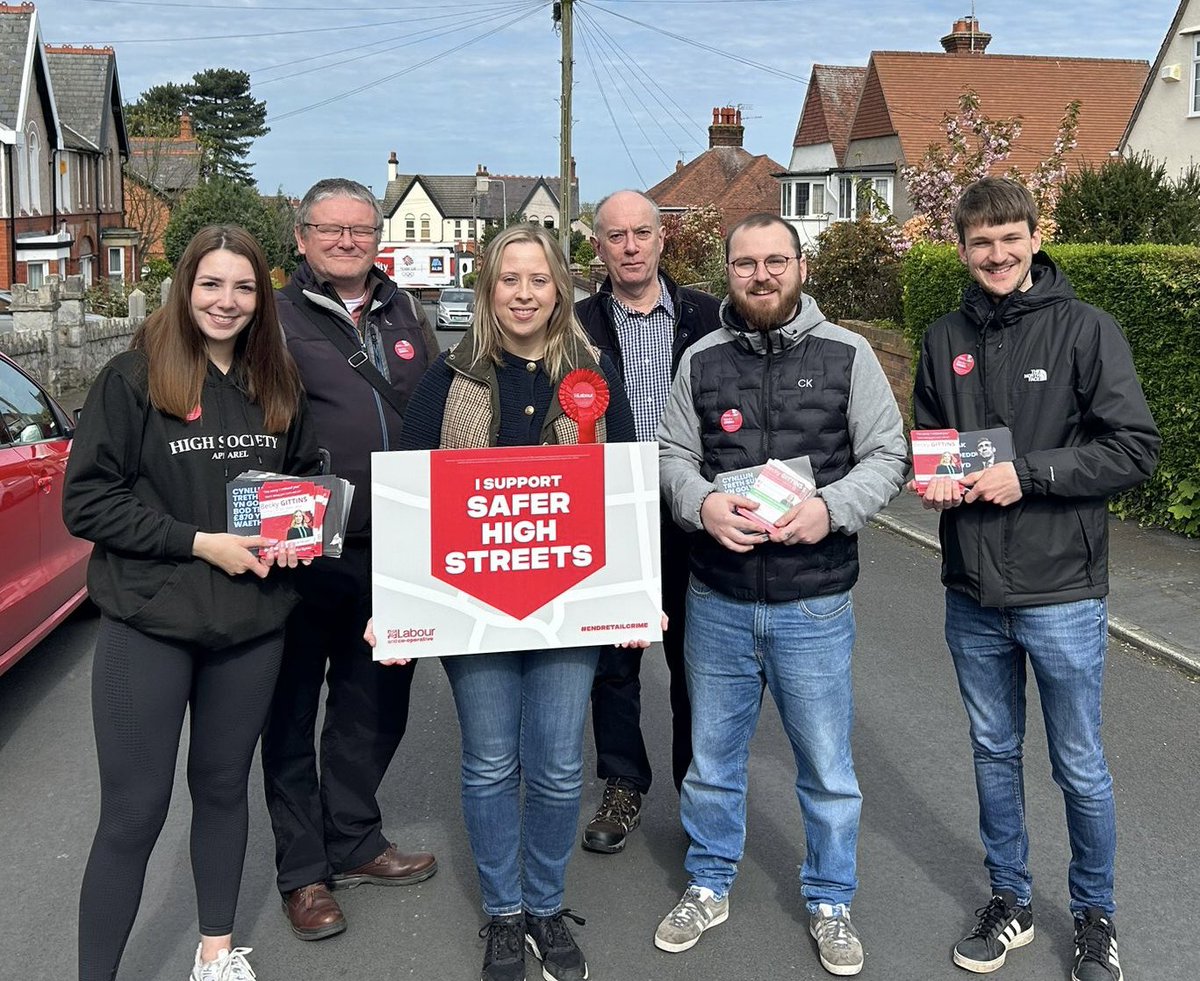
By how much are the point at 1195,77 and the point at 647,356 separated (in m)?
28.1

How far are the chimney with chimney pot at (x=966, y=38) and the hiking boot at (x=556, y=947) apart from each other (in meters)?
48.1

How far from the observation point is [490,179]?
114062 mm

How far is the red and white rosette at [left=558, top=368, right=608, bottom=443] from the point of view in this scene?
3.57 meters

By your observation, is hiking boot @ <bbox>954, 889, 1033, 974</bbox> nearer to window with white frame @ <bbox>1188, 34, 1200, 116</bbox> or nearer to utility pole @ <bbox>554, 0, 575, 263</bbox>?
utility pole @ <bbox>554, 0, 575, 263</bbox>

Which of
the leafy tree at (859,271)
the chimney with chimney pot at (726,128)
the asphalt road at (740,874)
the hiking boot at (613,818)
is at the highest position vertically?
the chimney with chimney pot at (726,128)

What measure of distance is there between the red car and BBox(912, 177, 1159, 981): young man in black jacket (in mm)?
4336

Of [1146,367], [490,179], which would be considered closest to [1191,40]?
[1146,367]

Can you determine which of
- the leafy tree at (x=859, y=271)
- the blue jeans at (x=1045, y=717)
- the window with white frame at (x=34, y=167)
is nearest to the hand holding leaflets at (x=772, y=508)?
the blue jeans at (x=1045, y=717)

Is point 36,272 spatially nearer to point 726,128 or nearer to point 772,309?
point 726,128

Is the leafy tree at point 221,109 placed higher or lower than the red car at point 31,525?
higher

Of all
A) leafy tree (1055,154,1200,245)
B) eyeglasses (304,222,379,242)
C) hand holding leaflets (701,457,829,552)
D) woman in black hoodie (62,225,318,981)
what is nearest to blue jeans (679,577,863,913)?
hand holding leaflets (701,457,829,552)

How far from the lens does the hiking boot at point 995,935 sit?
3678mm

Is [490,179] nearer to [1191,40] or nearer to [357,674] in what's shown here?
[1191,40]

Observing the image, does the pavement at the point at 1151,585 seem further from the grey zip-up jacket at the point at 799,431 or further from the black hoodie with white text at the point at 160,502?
the black hoodie with white text at the point at 160,502
